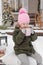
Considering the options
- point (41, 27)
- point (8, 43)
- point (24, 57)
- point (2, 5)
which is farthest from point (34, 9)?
point (24, 57)

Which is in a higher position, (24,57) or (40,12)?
(40,12)

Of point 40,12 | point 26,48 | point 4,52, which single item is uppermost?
point 40,12

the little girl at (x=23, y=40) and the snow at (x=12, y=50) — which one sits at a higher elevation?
the little girl at (x=23, y=40)

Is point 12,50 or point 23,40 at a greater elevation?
point 23,40

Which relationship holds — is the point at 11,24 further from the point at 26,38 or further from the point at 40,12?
the point at 26,38

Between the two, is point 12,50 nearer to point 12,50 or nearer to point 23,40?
point 12,50

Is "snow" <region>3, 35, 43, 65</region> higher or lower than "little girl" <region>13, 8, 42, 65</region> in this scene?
lower

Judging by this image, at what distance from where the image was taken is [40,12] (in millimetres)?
3580

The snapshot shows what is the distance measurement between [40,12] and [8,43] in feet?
3.69

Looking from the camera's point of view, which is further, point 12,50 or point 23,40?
point 12,50

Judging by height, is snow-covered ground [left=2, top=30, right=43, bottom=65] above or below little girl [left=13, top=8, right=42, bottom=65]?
below

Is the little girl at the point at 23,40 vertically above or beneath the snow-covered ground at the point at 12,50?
above

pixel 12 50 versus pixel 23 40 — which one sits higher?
pixel 23 40

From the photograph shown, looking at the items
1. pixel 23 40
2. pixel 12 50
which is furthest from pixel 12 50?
pixel 23 40
